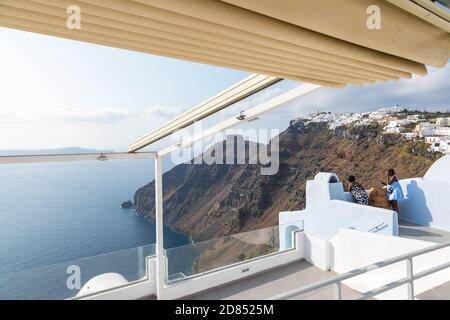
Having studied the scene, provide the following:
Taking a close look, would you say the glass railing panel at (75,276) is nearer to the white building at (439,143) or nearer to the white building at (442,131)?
the white building at (439,143)

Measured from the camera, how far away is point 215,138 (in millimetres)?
4172

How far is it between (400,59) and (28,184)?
13.4m

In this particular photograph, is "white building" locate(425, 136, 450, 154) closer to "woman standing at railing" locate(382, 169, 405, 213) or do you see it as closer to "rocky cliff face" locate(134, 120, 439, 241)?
"rocky cliff face" locate(134, 120, 439, 241)

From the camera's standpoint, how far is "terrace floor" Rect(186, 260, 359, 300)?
194 inches

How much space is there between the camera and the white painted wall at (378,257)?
475 cm

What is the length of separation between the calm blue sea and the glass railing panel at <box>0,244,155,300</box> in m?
0.01

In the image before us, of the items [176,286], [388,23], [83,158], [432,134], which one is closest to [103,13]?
[388,23]

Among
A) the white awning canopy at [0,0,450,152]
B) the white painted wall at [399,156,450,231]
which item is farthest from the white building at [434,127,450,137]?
the white awning canopy at [0,0,450,152]

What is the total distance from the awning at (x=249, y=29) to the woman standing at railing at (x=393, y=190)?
227 inches

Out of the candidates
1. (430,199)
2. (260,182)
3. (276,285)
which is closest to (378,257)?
(276,285)

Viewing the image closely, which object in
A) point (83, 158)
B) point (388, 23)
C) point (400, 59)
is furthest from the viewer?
point (83, 158)

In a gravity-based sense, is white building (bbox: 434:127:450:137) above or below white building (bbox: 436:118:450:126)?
below

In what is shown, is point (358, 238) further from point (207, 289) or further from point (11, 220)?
point (11, 220)

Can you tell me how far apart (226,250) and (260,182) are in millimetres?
24781
